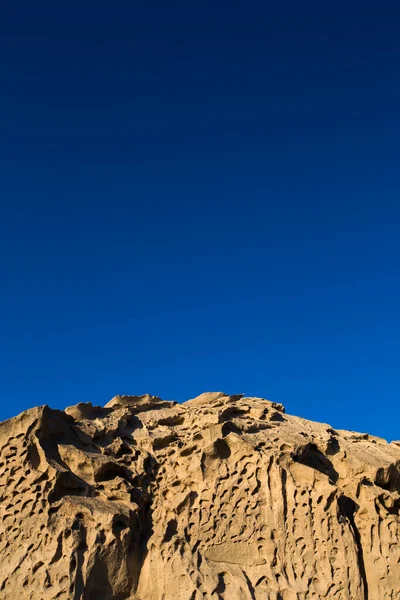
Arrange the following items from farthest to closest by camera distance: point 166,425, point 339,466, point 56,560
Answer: point 166,425
point 339,466
point 56,560

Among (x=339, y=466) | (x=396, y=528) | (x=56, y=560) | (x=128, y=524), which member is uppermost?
(x=339, y=466)

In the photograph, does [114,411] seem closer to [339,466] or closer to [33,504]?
[33,504]

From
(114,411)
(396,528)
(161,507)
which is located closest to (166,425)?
(114,411)

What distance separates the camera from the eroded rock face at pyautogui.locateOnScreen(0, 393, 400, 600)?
44.8ft

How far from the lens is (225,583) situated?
13.8m

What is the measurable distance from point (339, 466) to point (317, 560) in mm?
3216

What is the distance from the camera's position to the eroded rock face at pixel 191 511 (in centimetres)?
1366

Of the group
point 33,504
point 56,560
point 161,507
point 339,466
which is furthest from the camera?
point 339,466

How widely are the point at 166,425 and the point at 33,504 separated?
519cm

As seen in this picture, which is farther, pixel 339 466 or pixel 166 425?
pixel 166 425

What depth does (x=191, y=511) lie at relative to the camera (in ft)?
50.3

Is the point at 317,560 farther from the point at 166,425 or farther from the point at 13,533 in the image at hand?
the point at 13,533

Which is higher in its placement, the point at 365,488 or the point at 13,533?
the point at 365,488

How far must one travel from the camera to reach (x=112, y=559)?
13789 mm
